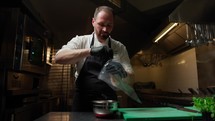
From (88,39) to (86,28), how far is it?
2.29 m

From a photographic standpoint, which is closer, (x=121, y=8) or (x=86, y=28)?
(x=121, y=8)

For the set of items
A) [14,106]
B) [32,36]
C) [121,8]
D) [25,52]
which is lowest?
[14,106]

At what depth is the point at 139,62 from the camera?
155 inches

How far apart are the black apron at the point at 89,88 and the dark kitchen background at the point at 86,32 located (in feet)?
1.93

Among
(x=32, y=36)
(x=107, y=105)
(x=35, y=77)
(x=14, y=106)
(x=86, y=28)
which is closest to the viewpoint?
(x=107, y=105)

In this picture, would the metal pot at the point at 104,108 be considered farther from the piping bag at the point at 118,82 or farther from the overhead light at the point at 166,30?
the overhead light at the point at 166,30

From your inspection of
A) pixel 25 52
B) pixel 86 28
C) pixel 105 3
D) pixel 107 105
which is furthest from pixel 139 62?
pixel 107 105

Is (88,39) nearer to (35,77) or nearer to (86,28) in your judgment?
(35,77)

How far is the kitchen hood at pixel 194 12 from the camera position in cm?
138

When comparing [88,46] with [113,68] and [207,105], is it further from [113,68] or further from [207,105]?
[207,105]

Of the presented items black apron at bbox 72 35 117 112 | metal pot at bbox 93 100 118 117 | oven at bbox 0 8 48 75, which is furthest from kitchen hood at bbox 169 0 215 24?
oven at bbox 0 8 48 75

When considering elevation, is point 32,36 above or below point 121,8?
below

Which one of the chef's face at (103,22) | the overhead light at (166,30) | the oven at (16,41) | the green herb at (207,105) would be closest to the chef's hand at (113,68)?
the chef's face at (103,22)

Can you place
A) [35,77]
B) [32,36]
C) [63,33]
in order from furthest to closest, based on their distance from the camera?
[63,33]
[35,77]
[32,36]
